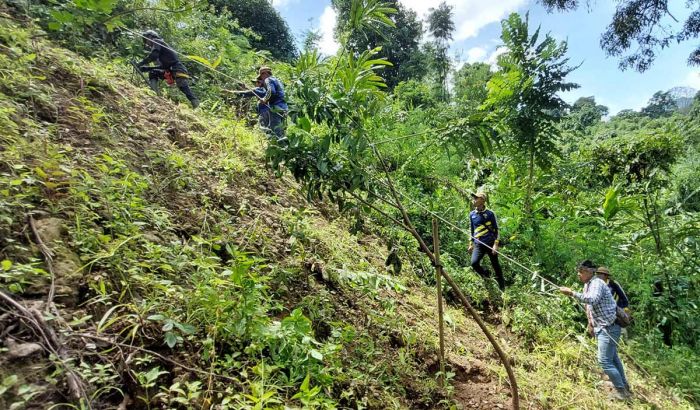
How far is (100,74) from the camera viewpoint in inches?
148

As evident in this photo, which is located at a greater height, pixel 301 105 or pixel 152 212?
pixel 301 105

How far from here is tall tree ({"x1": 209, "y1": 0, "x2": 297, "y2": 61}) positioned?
57.2ft

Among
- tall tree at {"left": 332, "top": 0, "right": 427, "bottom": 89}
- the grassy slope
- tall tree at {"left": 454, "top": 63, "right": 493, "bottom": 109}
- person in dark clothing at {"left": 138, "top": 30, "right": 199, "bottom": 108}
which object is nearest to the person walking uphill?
the grassy slope

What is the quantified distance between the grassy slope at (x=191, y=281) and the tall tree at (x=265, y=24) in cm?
1484

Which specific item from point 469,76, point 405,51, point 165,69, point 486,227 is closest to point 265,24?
point 405,51

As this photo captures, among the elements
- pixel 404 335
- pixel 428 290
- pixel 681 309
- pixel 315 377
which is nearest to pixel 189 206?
pixel 315 377

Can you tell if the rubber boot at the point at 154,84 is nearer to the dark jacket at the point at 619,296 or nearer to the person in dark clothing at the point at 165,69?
the person in dark clothing at the point at 165,69

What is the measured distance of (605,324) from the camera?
3.75m

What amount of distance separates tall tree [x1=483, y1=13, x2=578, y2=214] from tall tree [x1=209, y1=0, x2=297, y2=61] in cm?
1341

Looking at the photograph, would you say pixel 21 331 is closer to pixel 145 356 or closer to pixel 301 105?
pixel 145 356

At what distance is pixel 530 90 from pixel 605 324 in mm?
3750

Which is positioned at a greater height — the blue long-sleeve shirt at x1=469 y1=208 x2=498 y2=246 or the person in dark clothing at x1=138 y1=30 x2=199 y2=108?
the person in dark clothing at x1=138 y1=30 x2=199 y2=108

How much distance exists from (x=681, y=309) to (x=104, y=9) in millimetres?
7345

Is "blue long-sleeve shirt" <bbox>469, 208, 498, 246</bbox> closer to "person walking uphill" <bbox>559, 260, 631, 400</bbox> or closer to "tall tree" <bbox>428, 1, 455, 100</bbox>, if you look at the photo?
"person walking uphill" <bbox>559, 260, 631, 400</bbox>
